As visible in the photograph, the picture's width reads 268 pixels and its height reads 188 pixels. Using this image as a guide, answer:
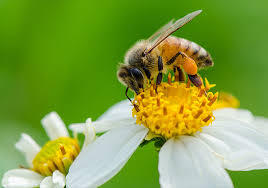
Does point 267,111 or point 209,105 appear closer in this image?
point 209,105

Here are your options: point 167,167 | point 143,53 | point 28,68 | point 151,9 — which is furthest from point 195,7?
point 167,167

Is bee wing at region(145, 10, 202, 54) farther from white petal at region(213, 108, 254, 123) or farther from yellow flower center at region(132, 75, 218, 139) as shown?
white petal at region(213, 108, 254, 123)

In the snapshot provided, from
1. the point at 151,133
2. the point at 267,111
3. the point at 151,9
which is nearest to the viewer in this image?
the point at 151,133

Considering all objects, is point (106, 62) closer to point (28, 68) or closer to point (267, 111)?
point (28, 68)

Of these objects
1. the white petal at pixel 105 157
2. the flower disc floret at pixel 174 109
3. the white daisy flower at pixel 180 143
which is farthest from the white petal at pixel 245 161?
the white petal at pixel 105 157

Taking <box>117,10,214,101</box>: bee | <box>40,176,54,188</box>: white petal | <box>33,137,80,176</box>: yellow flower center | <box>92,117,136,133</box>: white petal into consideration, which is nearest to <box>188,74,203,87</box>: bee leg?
<box>117,10,214,101</box>: bee

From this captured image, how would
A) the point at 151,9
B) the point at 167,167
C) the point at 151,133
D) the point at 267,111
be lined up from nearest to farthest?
the point at 167,167
the point at 151,133
the point at 267,111
the point at 151,9

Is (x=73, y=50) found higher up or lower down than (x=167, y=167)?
higher up
